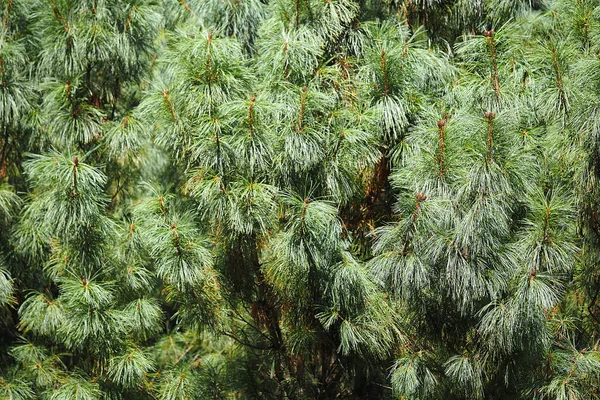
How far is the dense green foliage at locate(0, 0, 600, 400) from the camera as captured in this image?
103 inches

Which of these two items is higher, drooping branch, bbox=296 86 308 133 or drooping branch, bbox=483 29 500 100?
drooping branch, bbox=483 29 500 100

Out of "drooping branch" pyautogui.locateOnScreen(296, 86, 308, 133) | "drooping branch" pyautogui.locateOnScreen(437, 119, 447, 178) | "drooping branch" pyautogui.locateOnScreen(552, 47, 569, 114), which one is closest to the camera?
"drooping branch" pyautogui.locateOnScreen(437, 119, 447, 178)

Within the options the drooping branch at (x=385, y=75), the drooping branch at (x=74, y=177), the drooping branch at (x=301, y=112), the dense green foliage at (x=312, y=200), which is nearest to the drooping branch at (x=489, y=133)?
the dense green foliage at (x=312, y=200)

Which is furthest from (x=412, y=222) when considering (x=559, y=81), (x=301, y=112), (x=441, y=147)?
(x=559, y=81)

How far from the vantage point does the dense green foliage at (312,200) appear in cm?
261

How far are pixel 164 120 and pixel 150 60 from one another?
2.57ft

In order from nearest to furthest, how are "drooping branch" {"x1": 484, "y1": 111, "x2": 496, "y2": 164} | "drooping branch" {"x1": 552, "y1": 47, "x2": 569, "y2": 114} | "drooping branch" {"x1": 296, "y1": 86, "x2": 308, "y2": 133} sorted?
"drooping branch" {"x1": 484, "y1": 111, "x2": 496, "y2": 164} → "drooping branch" {"x1": 552, "y1": 47, "x2": 569, "y2": 114} → "drooping branch" {"x1": 296, "y1": 86, "x2": 308, "y2": 133}

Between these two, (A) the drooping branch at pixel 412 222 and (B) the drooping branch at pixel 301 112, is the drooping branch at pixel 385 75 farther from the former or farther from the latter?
(A) the drooping branch at pixel 412 222

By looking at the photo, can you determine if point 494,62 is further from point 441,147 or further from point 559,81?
point 441,147

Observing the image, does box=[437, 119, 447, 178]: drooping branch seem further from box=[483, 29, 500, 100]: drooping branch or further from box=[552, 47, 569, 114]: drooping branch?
box=[552, 47, 569, 114]: drooping branch

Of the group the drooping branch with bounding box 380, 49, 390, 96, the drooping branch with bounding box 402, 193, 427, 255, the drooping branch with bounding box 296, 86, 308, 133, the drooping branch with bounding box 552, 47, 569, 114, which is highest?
the drooping branch with bounding box 552, 47, 569, 114

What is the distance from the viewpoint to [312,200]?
2926 mm

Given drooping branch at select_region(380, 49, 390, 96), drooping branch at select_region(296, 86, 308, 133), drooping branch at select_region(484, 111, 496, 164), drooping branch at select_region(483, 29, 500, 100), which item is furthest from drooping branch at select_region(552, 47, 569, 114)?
drooping branch at select_region(296, 86, 308, 133)

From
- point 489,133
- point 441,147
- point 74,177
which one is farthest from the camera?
point 74,177
